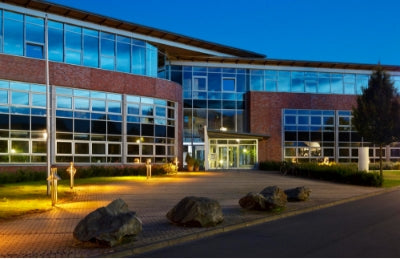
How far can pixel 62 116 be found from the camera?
1238 inches

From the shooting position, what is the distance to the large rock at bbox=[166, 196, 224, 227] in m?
11.2

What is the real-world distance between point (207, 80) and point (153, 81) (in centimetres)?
899

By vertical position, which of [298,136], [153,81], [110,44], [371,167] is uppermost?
[110,44]

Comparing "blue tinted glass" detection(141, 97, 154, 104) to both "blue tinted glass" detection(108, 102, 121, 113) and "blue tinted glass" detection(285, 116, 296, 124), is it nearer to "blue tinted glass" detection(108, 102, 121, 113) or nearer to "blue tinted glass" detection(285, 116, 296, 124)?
"blue tinted glass" detection(108, 102, 121, 113)

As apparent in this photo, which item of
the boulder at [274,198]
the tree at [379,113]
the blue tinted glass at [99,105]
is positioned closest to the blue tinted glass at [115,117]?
the blue tinted glass at [99,105]

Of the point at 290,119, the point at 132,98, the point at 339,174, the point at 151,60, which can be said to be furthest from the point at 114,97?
the point at 290,119

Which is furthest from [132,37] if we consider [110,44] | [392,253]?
[392,253]

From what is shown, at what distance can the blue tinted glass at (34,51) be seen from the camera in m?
30.0

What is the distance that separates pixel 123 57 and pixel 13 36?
8.40 meters

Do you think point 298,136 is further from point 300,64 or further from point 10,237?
point 10,237

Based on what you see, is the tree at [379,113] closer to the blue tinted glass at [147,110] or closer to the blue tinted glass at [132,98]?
the blue tinted glass at [147,110]

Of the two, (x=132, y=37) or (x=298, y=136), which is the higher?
(x=132, y=37)

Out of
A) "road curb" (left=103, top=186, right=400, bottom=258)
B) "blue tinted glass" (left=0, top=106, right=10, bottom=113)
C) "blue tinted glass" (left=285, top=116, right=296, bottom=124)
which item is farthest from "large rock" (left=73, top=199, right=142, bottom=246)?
"blue tinted glass" (left=285, top=116, right=296, bottom=124)

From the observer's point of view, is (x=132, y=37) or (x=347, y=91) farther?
(x=347, y=91)
